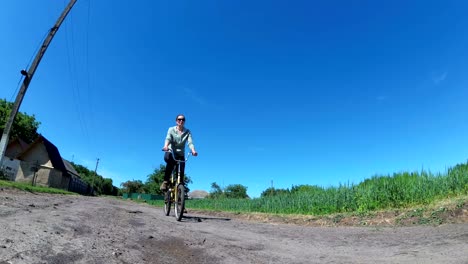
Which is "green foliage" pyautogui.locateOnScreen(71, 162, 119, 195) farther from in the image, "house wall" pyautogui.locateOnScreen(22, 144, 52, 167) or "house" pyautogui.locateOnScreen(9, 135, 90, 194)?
"house wall" pyautogui.locateOnScreen(22, 144, 52, 167)

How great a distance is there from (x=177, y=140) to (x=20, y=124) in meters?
64.6

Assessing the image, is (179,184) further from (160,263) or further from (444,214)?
(444,214)

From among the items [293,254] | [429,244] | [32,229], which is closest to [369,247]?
[429,244]

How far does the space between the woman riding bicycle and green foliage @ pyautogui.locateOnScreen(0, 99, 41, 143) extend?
58.9 m

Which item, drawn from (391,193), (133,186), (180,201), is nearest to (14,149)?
(180,201)

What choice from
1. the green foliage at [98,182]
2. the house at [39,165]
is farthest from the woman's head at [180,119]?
the green foliage at [98,182]

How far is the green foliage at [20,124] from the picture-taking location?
55.8m

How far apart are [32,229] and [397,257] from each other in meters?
4.04

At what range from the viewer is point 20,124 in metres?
59.2

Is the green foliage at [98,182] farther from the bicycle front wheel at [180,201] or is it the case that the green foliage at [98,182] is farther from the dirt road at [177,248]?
the dirt road at [177,248]

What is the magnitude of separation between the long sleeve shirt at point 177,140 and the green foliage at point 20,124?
58.9 meters

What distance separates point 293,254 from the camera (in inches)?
150

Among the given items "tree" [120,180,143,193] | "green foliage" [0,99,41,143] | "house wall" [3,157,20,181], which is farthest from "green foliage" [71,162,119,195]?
"house wall" [3,157,20,181]

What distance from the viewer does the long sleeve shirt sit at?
8.15 m
